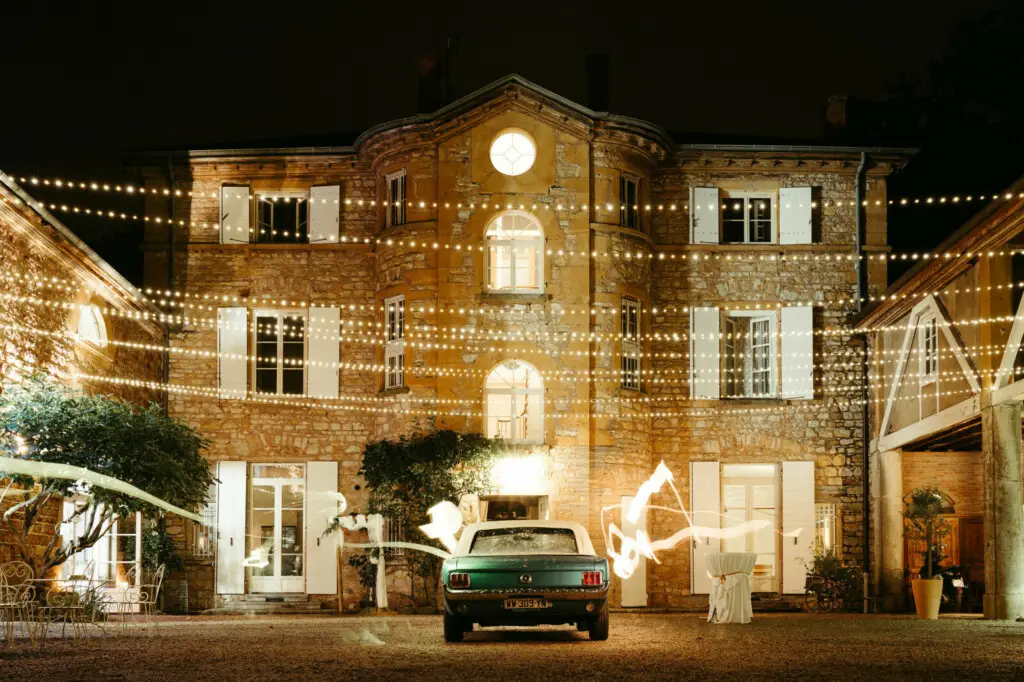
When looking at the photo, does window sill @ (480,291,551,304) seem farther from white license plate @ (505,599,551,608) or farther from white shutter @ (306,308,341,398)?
white license plate @ (505,599,551,608)

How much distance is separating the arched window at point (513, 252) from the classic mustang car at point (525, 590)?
1122 centimetres

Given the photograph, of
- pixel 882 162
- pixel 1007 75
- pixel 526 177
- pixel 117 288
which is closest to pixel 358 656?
pixel 117 288

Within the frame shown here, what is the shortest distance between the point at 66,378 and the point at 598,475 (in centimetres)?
877

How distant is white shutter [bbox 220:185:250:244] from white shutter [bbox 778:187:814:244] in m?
9.73

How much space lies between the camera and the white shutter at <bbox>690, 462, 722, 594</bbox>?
24625mm

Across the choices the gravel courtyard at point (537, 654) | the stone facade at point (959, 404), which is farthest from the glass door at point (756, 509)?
the gravel courtyard at point (537, 654)

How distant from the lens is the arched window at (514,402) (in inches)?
934

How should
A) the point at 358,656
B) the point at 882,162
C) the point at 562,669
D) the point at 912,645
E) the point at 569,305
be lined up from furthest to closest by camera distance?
the point at 882,162, the point at 569,305, the point at 912,645, the point at 358,656, the point at 562,669

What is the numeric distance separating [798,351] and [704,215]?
298cm

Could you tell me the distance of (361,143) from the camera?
24875mm

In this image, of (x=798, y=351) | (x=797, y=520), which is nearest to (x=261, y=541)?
(x=797, y=520)

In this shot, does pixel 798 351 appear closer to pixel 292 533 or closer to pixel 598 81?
pixel 598 81

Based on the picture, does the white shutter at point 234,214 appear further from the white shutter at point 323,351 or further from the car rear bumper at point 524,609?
the car rear bumper at point 524,609

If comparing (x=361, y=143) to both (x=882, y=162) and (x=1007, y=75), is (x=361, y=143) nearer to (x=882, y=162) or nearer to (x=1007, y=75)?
(x=882, y=162)
